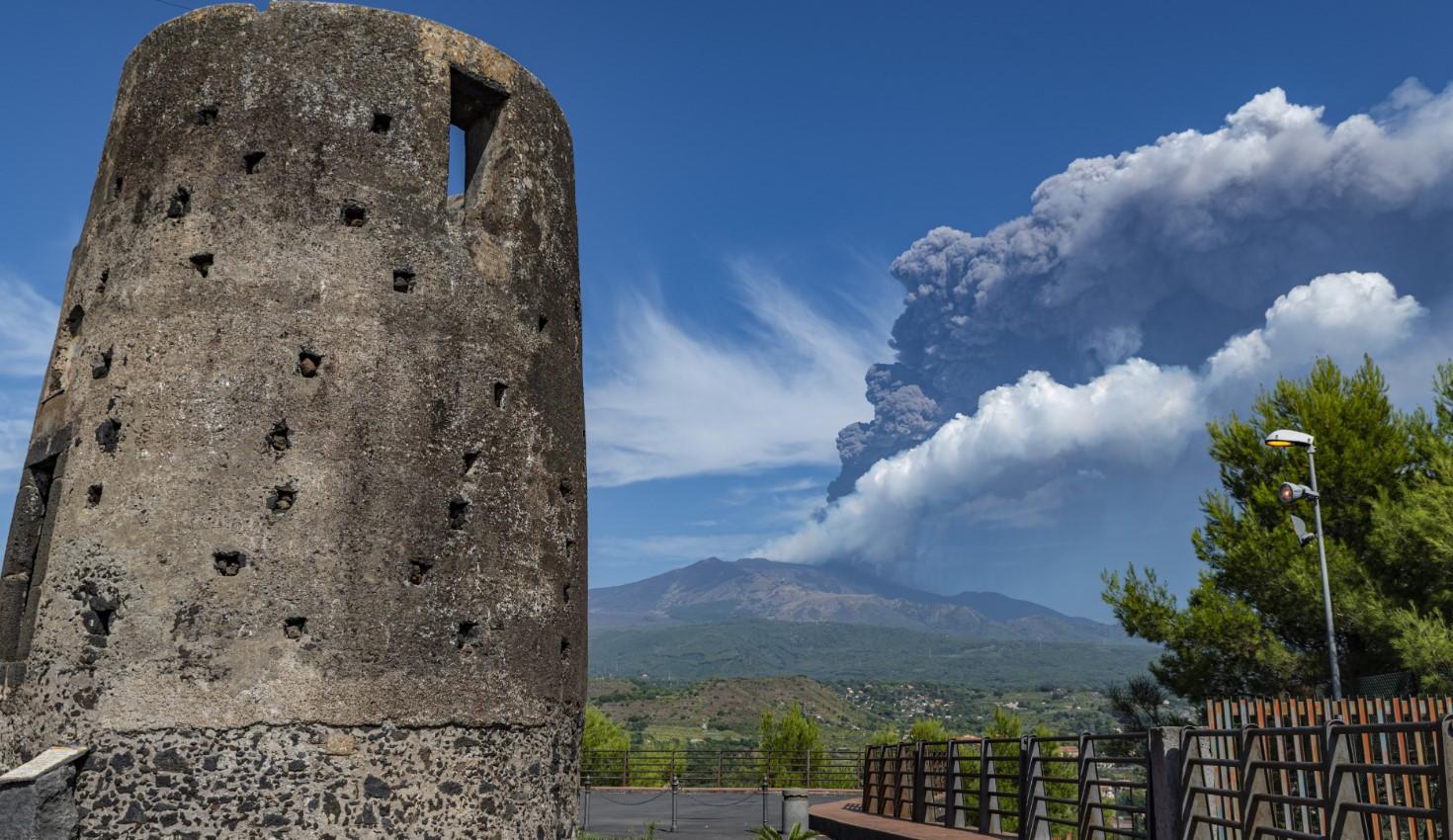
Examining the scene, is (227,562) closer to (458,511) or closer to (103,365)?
(458,511)

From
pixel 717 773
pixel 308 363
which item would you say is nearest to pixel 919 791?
pixel 308 363

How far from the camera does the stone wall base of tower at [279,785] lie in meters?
9.77

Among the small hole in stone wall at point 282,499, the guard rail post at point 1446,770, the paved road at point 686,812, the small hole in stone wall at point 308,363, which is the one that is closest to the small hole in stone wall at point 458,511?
the small hole in stone wall at point 282,499

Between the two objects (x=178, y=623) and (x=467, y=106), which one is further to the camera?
(x=467, y=106)

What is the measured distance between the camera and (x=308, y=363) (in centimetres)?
1081

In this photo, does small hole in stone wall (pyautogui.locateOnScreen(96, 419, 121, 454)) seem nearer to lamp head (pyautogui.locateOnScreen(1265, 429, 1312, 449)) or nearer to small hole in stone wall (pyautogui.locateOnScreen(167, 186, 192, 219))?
small hole in stone wall (pyautogui.locateOnScreen(167, 186, 192, 219))

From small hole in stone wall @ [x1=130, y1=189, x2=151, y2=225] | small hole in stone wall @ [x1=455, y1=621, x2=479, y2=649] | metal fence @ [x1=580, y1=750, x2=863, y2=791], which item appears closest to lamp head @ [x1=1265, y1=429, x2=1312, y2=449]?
small hole in stone wall @ [x1=455, y1=621, x2=479, y2=649]

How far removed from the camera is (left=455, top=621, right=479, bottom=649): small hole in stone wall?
10.8m

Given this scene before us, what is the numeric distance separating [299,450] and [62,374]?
342 centimetres

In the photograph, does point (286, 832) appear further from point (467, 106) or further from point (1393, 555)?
point (1393, 555)

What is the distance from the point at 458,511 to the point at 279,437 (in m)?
1.72

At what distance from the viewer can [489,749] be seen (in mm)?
10773

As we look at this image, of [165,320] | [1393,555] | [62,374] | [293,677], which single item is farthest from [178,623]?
[1393,555]

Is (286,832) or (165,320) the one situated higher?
(165,320)
